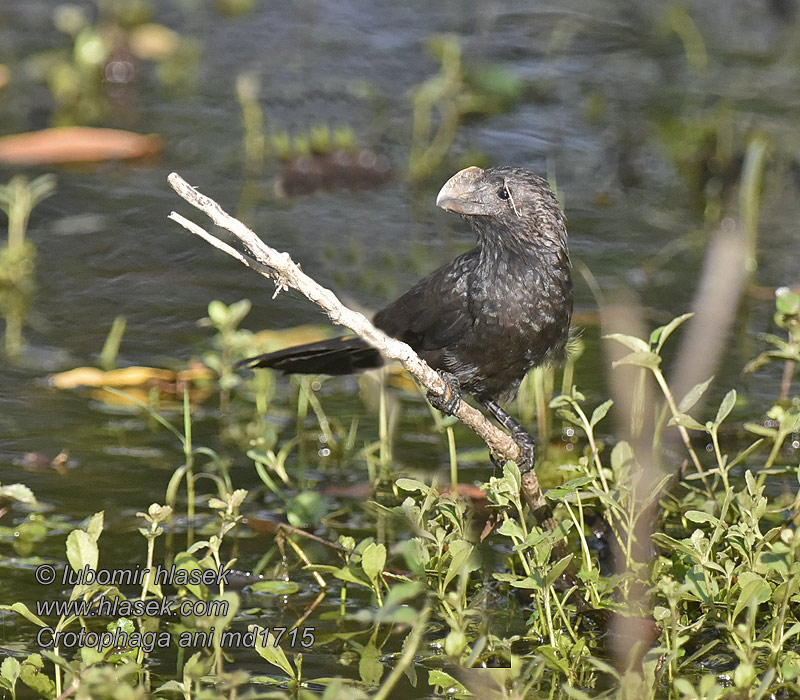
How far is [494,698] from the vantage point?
116 inches

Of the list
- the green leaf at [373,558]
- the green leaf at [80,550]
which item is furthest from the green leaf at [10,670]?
the green leaf at [373,558]

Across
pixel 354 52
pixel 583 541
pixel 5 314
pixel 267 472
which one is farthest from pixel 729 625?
pixel 354 52

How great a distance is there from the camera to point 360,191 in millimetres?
7289

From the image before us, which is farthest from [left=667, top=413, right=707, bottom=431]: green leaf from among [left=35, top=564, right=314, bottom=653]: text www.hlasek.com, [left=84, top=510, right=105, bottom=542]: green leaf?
[left=84, top=510, right=105, bottom=542]: green leaf

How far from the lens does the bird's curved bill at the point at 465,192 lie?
370 centimetres

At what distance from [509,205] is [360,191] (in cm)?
356

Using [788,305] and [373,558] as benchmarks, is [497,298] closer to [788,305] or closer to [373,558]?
[788,305]

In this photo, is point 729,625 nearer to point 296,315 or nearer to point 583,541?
point 583,541

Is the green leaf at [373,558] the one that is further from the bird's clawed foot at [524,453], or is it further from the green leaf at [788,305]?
the green leaf at [788,305]

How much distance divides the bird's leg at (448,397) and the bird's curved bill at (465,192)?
20.1 inches

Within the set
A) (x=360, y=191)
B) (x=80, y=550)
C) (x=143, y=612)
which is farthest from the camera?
(x=360, y=191)

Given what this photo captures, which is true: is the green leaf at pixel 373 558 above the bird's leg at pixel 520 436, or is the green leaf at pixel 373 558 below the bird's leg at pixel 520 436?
above

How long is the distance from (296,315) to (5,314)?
1306 millimetres

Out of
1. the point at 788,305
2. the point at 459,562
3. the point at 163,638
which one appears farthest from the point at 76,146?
the point at 459,562
